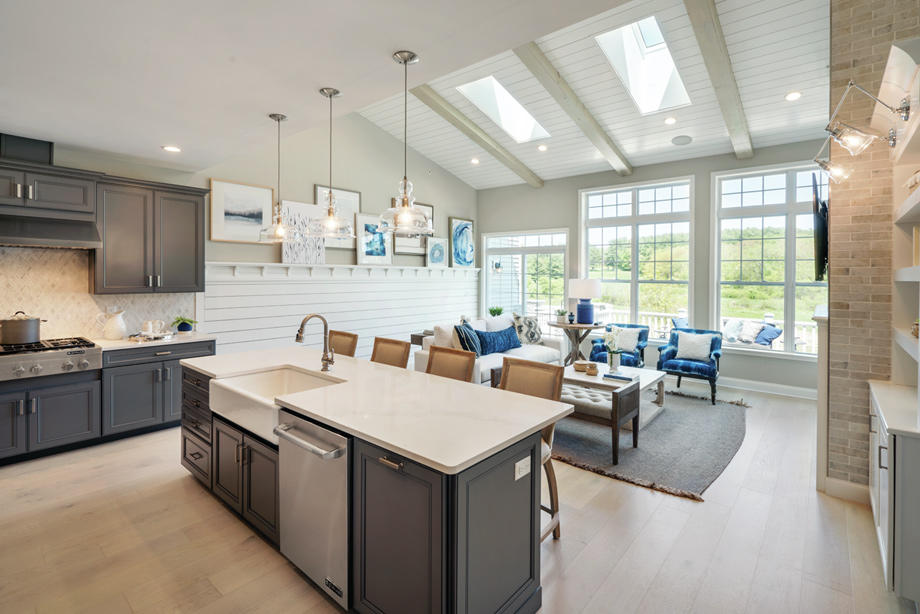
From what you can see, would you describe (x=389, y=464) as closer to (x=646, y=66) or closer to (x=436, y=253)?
(x=646, y=66)

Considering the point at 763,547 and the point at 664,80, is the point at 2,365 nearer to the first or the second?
the point at 763,547

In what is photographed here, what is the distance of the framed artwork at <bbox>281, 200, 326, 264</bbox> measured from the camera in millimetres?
5418

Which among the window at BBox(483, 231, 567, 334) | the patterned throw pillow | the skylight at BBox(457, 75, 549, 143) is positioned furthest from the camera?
the window at BBox(483, 231, 567, 334)

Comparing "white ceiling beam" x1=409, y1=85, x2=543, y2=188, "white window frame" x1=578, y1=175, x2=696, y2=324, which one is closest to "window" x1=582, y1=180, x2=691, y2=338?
"white window frame" x1=578, y1=175, x2=696, y2=324

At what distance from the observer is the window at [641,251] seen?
6.23m

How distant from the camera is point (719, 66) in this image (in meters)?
4.06

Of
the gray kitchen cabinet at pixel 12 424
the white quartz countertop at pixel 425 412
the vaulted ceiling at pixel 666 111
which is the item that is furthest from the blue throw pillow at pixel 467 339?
the gray kitchen cabinet at pixel 12 424

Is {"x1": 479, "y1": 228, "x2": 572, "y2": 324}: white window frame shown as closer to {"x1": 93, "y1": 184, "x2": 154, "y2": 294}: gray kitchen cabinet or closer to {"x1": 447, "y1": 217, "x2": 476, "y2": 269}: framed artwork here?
{"x1": 447, "y1": 217, "x2": 476, "y2": 269}: framed artwork

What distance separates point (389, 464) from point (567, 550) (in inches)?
52.2

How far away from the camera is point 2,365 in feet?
10.3

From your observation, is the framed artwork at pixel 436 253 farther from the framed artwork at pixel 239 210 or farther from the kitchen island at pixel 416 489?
the kitchen island at pixel 416 489

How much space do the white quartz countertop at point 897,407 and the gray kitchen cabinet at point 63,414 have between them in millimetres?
5079

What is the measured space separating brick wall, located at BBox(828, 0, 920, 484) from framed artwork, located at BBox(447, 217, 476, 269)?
5.50m

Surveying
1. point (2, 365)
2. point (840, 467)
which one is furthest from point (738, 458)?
point (2, 365)
